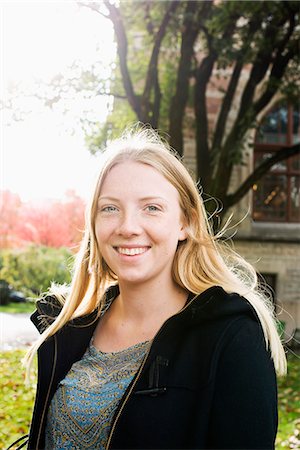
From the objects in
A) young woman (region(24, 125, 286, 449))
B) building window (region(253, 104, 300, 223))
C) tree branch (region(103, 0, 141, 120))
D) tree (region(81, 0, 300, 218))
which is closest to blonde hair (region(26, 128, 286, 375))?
young woman (region(24, 125, 286, 449))

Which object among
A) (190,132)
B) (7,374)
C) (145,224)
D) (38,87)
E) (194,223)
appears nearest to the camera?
(145,224)

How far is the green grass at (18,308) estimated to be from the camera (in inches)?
906

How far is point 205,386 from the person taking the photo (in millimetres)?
1813

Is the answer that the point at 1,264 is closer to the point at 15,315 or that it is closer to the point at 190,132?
the point at 15,315

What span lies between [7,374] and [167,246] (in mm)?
7145

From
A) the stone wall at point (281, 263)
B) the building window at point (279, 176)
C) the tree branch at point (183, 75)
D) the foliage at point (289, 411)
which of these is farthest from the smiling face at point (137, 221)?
the building window at point (279, 176)

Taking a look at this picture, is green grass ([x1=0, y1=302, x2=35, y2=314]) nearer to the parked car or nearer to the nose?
the parked car

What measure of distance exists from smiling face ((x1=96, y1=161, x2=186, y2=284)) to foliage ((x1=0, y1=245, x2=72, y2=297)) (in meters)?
18.6

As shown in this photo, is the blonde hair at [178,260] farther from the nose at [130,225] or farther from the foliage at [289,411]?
the foliage at [289,411]

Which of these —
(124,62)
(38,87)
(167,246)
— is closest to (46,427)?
(167,246)

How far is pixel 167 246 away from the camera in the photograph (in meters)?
2.16

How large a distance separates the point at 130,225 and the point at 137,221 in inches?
1.3

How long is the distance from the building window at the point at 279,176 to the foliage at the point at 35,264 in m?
7.72

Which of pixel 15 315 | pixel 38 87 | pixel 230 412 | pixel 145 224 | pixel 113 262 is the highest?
pixel 38 87
